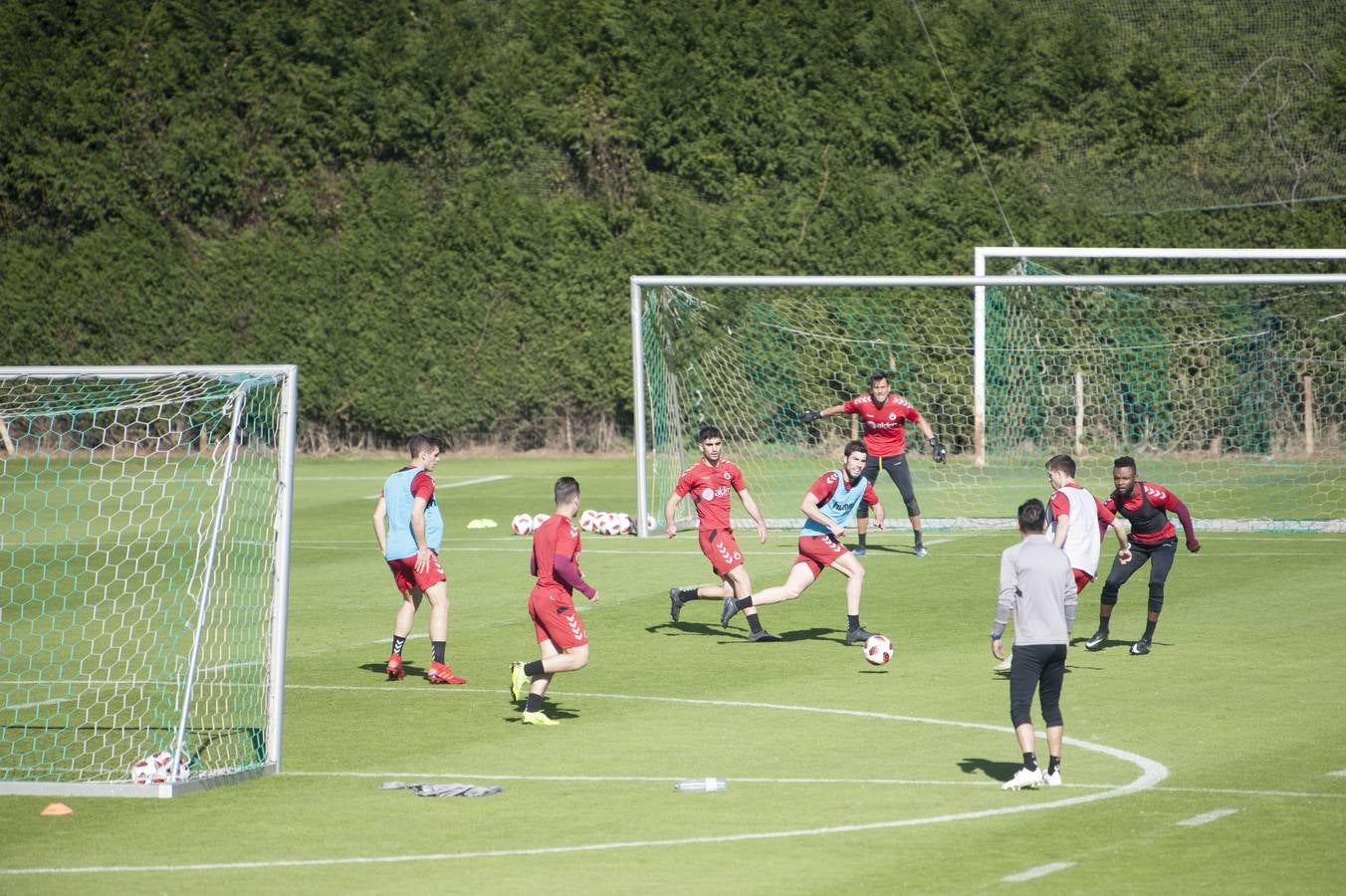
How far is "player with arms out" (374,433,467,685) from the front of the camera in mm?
14086

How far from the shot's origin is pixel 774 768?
1078 cm

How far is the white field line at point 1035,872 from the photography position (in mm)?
8141

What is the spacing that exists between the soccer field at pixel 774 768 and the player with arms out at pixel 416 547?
13.3 inches

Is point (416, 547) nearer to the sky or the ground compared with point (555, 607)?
nearer to the sky

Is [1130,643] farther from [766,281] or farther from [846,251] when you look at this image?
[846,251]

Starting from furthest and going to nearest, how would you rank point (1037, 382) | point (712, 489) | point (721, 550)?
point (1037, 382), point (712, 489), point (721, 550)

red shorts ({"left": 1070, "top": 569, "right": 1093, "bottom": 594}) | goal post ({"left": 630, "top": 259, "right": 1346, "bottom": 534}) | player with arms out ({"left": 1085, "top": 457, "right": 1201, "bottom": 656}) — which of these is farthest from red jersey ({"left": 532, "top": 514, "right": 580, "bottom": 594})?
goal post ({"left": 630, "top": 259, "right": 1346, "bottom": 534})

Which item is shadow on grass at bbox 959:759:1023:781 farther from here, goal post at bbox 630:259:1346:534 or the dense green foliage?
the dense green foliage

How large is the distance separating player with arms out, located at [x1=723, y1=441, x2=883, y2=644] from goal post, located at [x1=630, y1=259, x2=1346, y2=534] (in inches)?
431

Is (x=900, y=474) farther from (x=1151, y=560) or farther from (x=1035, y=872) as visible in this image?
(x=1035, y=872)

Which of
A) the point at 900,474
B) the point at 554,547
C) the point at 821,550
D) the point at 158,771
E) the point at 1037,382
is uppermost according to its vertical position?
the point at 1037,382

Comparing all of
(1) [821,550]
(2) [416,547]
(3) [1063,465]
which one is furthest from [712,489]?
(3) [1063,465]

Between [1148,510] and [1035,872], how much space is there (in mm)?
→ 7690

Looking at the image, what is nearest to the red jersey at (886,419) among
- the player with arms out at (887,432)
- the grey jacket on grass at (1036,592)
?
the player with arms out at (887,432)
